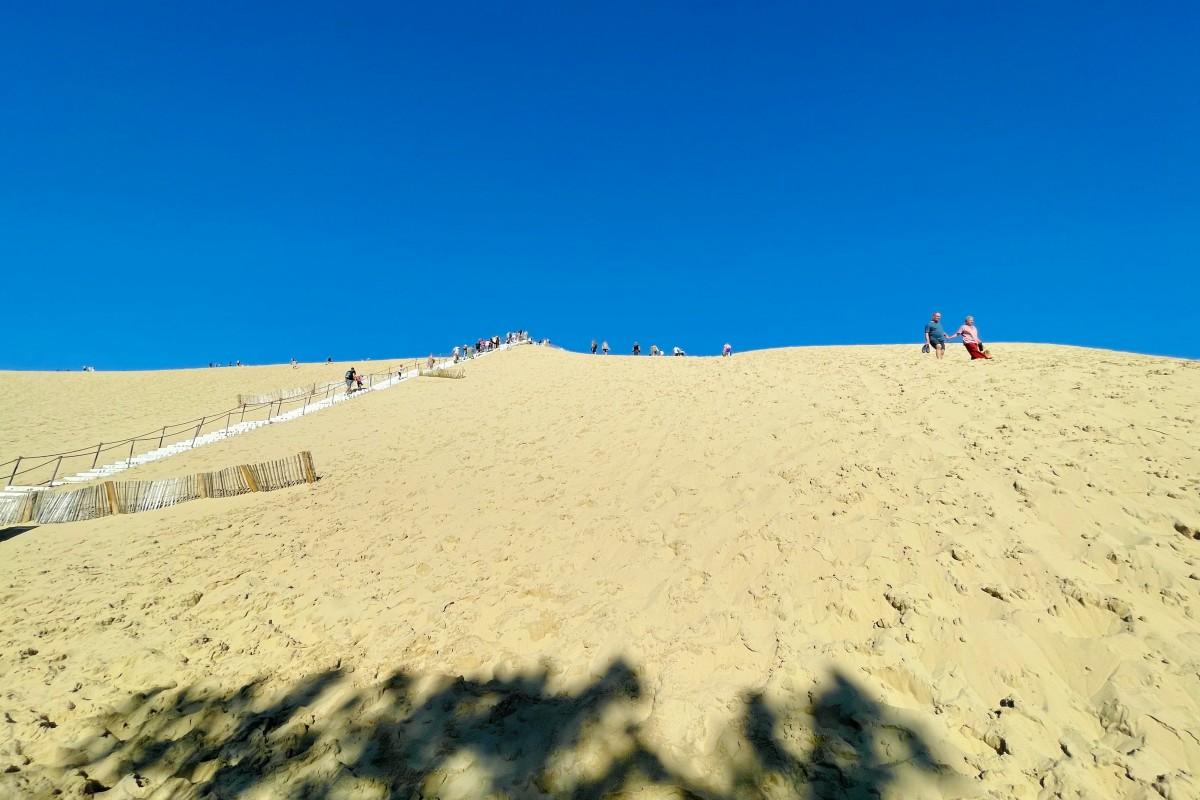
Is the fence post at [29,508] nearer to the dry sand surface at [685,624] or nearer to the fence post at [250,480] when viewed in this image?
the dry sand surface at [685,624]

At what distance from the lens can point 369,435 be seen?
18203 mm

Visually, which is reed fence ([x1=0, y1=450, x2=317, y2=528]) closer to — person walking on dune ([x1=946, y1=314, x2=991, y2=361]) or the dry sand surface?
the dry sand surface

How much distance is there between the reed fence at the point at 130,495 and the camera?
39.4ft

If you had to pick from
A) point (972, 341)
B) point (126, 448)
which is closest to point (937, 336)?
point (972, 341)

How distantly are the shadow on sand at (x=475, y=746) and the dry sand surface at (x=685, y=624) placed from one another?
24 millimetres

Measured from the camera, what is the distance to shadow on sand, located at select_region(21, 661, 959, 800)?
396 cm

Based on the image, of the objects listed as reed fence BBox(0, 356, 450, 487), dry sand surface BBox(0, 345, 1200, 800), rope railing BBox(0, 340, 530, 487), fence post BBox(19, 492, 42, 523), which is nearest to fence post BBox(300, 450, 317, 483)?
dry sand surface BBox(0, 345, 1200, 800)

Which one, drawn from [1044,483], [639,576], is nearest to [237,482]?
[639,576]

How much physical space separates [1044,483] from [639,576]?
501 cm

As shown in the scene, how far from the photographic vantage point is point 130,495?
479 inches

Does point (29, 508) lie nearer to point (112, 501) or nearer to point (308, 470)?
point (112, 501)

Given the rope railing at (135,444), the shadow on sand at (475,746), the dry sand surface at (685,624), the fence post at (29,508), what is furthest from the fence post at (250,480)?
the shadow on sand at (475,746)

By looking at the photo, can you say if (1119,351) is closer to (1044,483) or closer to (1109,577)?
(1044,483)

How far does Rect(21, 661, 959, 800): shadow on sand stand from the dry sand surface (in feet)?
0.08
